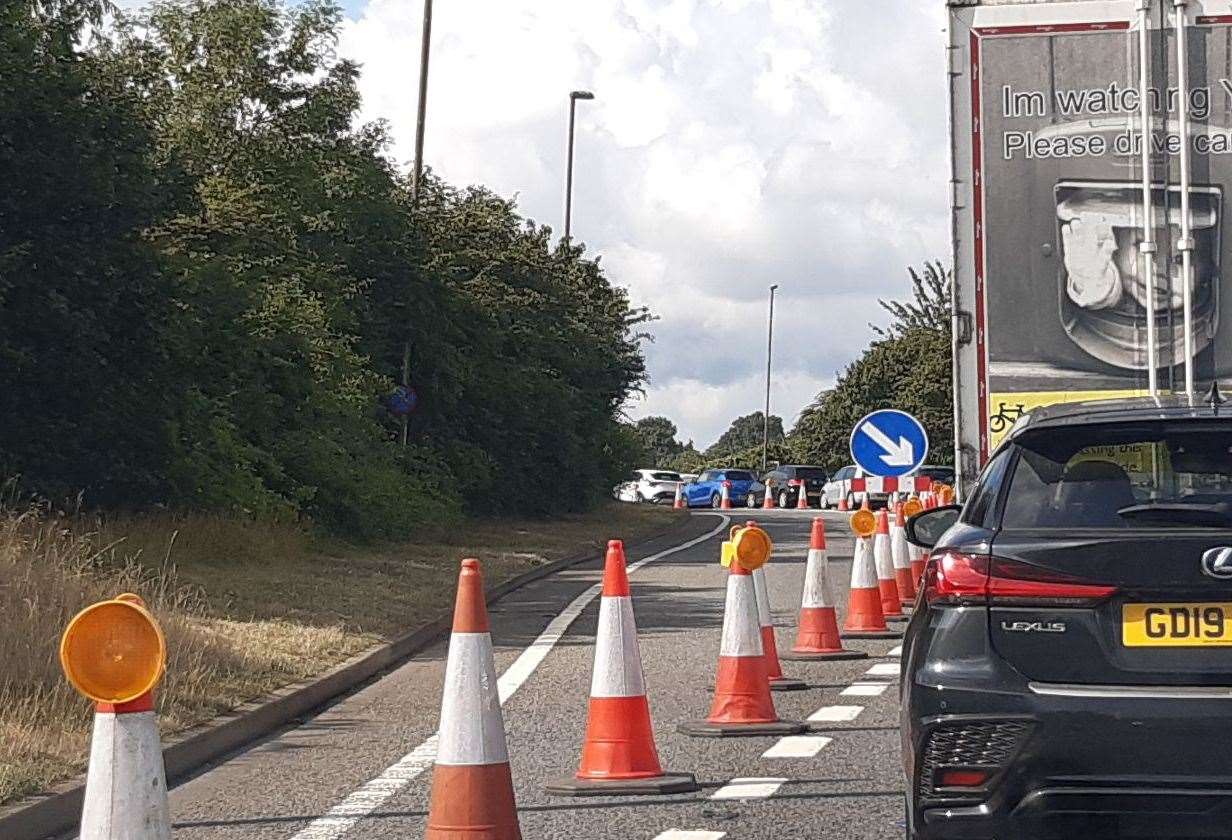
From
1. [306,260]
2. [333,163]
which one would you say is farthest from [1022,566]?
[333,163]

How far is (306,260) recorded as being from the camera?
2730 centimetres

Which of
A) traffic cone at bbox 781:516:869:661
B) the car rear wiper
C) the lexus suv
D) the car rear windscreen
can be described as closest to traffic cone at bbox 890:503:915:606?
traffic cone at bbox 781:516:869:661

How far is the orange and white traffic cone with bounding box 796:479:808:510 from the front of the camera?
5853 cm

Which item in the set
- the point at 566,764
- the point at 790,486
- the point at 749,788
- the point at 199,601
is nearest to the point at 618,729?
the point at 749,788

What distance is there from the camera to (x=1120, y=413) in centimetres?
623

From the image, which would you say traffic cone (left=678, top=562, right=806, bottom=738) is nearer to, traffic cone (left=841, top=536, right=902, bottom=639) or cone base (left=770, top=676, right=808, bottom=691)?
cone base (left=770, top=676, right=808, bottom=691)

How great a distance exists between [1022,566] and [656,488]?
6203cm

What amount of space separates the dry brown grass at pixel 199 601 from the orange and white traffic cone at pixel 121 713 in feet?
8.79

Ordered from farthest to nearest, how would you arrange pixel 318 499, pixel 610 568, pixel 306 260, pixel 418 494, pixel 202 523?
pixel 418 494 → pixel 306 260 → pixel 318 499 → pixel 202 523 → pixel 610 568

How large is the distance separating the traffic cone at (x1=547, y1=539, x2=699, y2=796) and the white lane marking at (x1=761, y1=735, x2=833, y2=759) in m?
0.93

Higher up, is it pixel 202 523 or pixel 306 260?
pixel 306 260

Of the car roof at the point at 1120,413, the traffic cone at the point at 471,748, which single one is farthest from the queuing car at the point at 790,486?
the car roof at the point at 1120,413

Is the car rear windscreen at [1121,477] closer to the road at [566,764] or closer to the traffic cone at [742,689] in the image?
the road at [566,764]

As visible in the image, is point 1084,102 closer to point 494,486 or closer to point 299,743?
point 299,743
